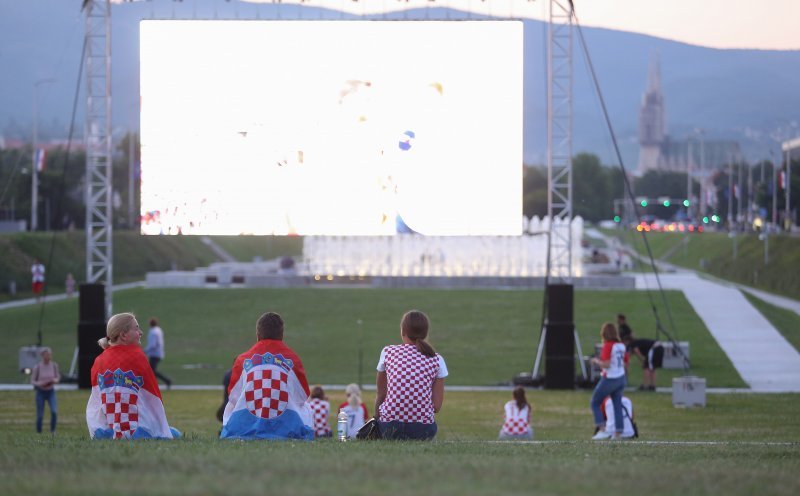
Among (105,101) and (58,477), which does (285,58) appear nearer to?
(105,101)

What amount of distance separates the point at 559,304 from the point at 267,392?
1447 centimetres

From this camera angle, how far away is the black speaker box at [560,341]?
76.1ft

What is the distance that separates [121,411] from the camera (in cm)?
938

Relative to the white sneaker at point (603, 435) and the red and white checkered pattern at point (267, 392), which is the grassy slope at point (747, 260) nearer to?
the white sneaker at point (603, 435)

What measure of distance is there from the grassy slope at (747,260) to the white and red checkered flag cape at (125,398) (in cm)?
2408

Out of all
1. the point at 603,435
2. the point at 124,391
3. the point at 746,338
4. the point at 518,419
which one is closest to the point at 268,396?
the point at 124,391

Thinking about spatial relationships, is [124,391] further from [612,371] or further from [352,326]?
[352,326]

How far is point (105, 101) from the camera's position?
2270 centimetres

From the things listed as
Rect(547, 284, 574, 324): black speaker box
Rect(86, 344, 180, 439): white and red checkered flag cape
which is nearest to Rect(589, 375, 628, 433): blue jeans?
Rect(86, 344, 180, 439): white and red checkered flag cape

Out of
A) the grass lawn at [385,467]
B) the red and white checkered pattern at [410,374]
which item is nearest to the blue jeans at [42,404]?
the grass lawn at [385,467]

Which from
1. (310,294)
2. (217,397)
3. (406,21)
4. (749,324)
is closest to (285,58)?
(406,21)

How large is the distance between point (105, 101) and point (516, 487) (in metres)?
17.2

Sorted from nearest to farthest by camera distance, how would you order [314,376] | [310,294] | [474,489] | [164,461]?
[474,489] → [164,461] → [314,376] → [310,294]

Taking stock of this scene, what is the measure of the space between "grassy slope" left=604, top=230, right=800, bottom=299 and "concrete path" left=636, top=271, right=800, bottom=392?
2.36m
